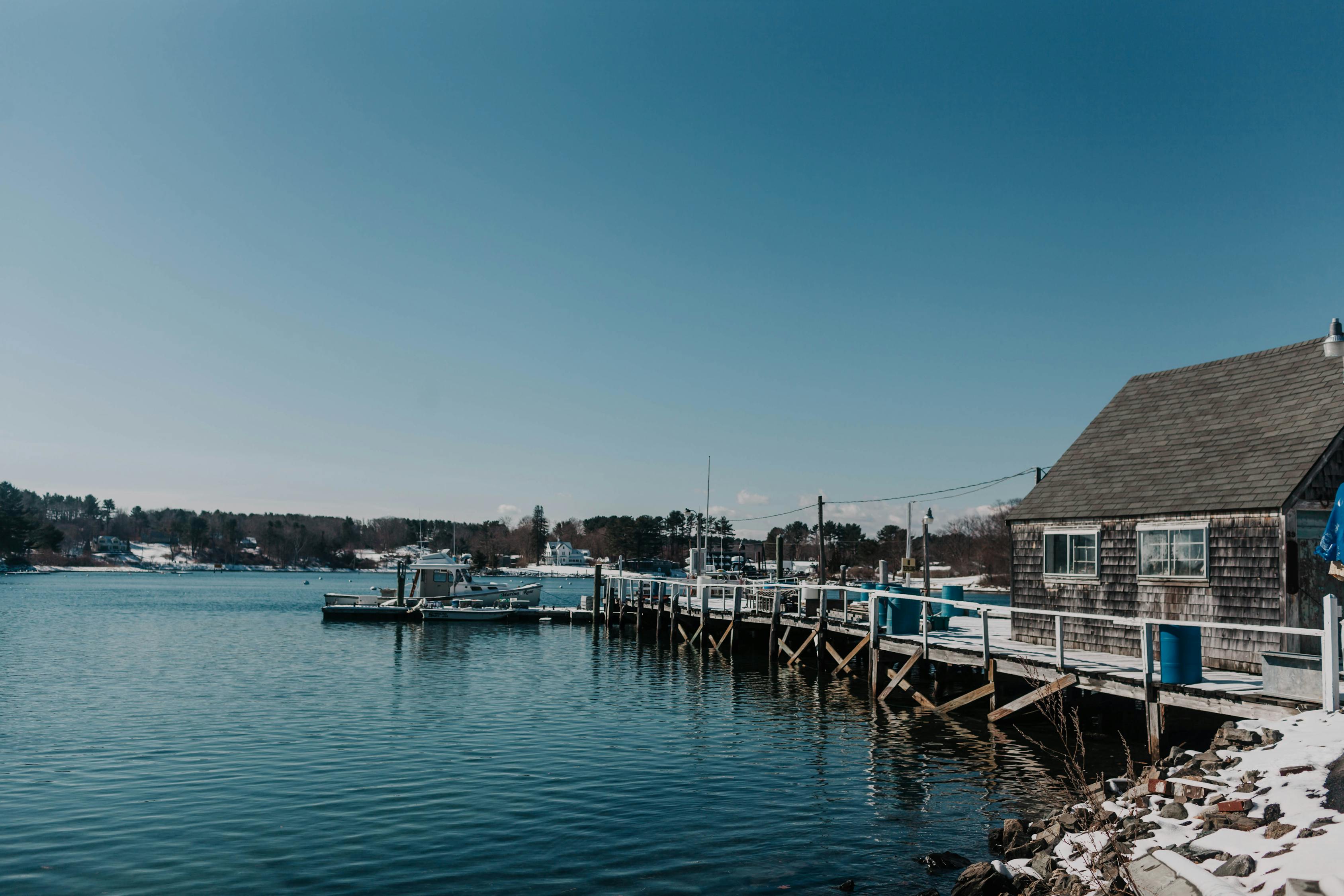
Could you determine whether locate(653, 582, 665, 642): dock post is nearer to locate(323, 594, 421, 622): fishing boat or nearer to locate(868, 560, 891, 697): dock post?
locate(323, 594, 421, 622): fishing boat

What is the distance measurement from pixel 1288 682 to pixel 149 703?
24.8 metres

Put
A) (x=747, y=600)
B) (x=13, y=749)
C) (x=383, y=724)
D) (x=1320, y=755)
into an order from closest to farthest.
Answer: (x=1320, y=755)
(x=13, y=749)
(x=383, y=724)
(x=747, y=600)

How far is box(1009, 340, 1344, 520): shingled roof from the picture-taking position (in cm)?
1850

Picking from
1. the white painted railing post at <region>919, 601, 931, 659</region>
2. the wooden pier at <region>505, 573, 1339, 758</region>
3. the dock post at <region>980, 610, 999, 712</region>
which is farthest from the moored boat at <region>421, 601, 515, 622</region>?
the dock post at <region>980, 610, 999, 712</region>

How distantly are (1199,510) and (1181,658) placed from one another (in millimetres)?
5461

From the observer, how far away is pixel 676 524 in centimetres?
19462

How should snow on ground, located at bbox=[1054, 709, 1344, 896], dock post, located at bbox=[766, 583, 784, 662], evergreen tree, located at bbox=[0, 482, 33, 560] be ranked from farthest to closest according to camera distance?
evergreen tree, located at bbox=[0, 482, 33, 560] < dock post, located at bbox=[766, 583, 784, 662] < snow on ground, located at bbox=[1054, 709, 1344, 896]

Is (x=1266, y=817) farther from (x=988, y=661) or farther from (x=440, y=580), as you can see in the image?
(x=440, y=580)

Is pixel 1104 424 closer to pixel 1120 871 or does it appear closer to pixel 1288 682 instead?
pixel 1288 682

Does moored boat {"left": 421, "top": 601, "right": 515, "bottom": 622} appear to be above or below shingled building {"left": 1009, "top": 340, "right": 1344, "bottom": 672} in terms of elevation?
below

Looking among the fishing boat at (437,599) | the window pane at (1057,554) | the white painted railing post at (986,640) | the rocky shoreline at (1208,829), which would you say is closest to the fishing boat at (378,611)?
the fishing boat at (437,599)

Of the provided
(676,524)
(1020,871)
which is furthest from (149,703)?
(676,524)

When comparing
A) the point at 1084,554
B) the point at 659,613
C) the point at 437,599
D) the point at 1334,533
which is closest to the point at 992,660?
the point at 1084,554

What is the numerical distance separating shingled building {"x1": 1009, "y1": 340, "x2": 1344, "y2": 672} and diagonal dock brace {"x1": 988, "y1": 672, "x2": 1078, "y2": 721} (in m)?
3.82
